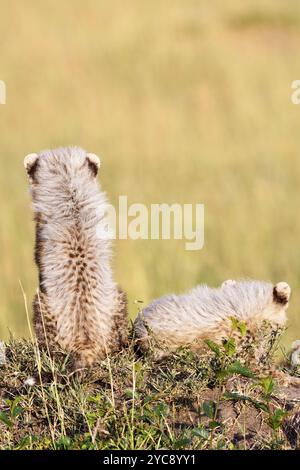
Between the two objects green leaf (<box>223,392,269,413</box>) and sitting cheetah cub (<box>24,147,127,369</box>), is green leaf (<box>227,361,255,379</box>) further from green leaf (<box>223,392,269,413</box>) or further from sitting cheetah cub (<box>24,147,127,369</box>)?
sitting cheetah cub (<box>24,147,127,369</box>)

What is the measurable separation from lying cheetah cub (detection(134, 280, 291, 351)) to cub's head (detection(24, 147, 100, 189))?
83cm

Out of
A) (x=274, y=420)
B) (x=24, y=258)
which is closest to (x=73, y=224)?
(x=274, y=420)

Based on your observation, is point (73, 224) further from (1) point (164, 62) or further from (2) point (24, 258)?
(1) point (164, 62)

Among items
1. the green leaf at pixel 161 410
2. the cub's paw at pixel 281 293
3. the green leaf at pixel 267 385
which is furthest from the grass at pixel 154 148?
the cub's paw at pixel 281 293

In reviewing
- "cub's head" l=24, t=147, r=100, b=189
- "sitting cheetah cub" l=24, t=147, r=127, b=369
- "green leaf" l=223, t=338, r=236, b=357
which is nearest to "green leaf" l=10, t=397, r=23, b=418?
Answer: "sitting cheetah cub" l=24, t=147, r=127, b=369

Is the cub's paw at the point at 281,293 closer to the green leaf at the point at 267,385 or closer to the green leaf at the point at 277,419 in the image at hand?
the green leaf at the point at 267,385

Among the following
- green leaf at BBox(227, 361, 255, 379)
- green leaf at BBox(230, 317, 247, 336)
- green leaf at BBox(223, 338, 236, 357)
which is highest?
green leaf at BBox(230, 317, 247, 336)

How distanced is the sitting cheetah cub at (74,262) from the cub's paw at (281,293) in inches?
32.8

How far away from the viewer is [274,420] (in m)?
4.23

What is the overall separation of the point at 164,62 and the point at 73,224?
16.7 meters

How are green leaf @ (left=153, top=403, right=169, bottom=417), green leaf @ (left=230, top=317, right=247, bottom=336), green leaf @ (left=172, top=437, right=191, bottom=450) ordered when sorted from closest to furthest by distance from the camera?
green leaf @ (left=172, top=437, right=191, bottom=450) → green leaf @ (left=153, top=403, right=169, bottom=417) → green leaf @ (left=230, top=317, right=247, bottom=336)

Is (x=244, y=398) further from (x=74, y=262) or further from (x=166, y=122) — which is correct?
(x=166, y=122)

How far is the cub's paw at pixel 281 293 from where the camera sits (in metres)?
5.17

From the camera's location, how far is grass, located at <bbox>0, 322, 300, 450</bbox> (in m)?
4.21
